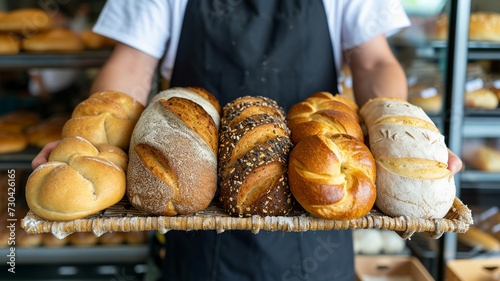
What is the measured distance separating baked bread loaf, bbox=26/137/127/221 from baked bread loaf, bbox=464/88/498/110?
2122 mm

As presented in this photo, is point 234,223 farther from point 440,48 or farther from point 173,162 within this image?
point 440,48

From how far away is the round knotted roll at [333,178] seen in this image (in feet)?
2.82

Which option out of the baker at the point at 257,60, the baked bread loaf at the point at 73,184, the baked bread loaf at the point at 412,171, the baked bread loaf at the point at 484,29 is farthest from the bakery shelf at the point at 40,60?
the baked bread loaf at the point at 484,29

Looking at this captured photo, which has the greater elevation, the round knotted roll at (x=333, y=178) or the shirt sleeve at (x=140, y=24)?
the shirt sleeve at (x=140, y=24)

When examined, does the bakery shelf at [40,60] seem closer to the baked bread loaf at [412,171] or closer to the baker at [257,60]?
the baker at [257,60]

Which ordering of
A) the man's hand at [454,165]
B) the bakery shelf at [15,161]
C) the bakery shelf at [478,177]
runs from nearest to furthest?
the man's hand at [454,165] < the bakery shelf at [15,161] < the bakery shelf at [478,177]

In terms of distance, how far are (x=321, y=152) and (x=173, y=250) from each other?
95 centimetres

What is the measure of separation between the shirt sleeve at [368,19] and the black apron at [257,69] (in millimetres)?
105

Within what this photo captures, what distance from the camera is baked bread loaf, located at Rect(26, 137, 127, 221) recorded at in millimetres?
853

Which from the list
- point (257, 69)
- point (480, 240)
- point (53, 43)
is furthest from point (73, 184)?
point (480, 240)

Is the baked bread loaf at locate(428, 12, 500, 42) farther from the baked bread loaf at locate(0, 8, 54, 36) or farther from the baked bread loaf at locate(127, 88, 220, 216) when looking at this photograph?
the baked bread loaf at locate(0, 8, 54, 36)

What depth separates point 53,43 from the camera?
219cm

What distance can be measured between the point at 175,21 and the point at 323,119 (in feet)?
2.58

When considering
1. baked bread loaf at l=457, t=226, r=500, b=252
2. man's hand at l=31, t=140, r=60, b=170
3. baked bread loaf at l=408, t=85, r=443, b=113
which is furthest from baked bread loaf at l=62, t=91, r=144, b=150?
baked bread loaf at l=457, t=226, r=500, b=252
